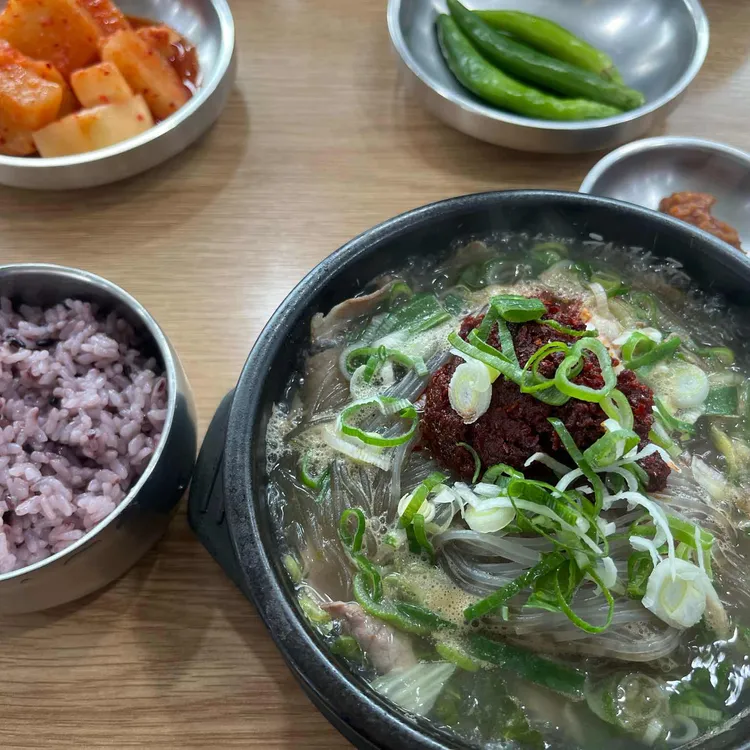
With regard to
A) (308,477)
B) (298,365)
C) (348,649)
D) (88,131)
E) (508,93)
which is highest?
(508,93)

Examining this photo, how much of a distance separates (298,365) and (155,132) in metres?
1.08

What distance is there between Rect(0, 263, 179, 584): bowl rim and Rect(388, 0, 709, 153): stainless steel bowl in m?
1.22

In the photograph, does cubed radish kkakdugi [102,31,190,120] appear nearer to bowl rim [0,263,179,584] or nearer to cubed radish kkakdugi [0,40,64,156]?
cubed radish kkakdugi [0,40,64,156]

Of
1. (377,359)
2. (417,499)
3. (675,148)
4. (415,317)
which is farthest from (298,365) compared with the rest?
(675,148)

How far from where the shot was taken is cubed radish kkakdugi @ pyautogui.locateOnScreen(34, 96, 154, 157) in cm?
201

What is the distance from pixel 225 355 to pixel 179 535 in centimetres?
52

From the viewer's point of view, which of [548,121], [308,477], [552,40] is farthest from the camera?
[552,40]

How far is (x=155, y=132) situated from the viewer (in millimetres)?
1989

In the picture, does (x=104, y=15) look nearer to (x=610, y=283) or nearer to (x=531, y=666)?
(x=610, y=283)

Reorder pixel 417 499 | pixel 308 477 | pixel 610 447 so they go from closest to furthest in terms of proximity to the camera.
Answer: pixel 610 447 < pixel 417 499 < pixel 308 477

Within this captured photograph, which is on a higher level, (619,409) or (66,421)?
(619,409)

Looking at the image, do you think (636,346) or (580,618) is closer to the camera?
(580,618)

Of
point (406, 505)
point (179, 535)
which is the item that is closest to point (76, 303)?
point (179, 535)

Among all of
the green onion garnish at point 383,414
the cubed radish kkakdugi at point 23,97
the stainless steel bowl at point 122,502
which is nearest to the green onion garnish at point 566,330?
the green onion garnish at point 383,414
